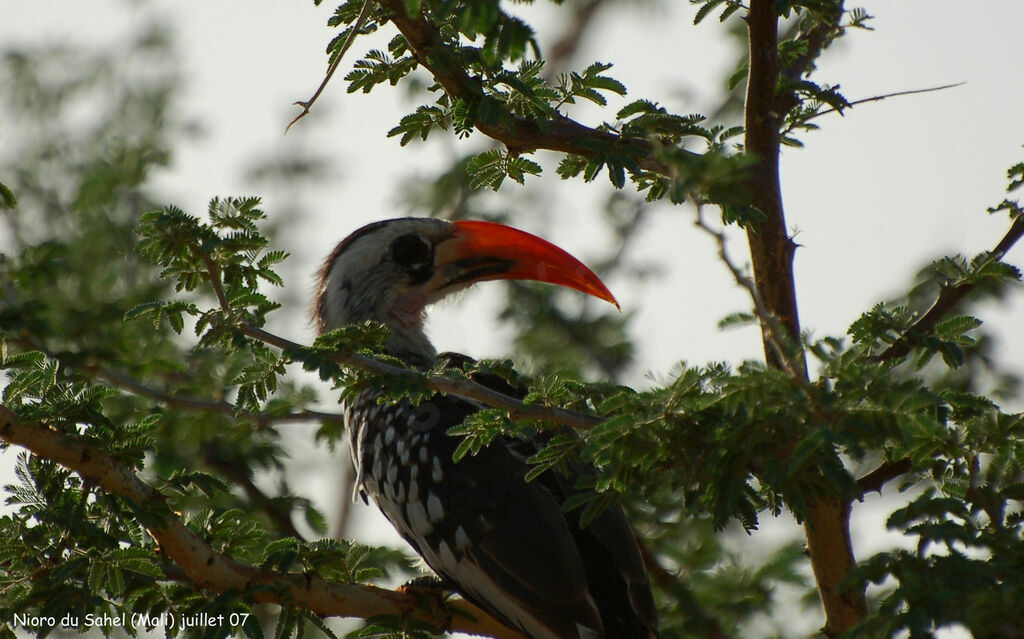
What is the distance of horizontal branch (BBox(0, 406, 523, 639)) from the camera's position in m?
3.87

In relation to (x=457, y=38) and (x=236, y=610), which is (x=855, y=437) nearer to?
(x=457, y=38)

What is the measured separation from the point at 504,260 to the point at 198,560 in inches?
110

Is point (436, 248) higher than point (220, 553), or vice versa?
point (436, 248)

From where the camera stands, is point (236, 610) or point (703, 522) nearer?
point (236, 610)

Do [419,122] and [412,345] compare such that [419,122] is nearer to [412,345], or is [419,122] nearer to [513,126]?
[513,126]

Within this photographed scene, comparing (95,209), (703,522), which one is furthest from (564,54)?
(703,522)

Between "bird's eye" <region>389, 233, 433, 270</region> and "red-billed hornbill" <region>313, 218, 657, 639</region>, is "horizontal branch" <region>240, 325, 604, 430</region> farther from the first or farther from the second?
"bird's eye" <region>389, 233, 433, 270</region>

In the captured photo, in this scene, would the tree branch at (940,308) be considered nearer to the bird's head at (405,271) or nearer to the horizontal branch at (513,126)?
the horizontal branch at (513,126)

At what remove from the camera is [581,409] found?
12.3 ft

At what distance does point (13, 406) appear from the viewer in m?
4.00

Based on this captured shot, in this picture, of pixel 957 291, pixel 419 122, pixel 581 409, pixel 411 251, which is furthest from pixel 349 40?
pixel 411 251

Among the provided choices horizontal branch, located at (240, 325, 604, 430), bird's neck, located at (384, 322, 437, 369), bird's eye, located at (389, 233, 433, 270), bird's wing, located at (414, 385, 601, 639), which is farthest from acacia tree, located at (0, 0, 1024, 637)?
bird's eye, located at (389, 233, 433, 270)

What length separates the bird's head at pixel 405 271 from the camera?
6578mm

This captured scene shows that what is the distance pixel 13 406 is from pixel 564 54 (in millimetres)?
7907
